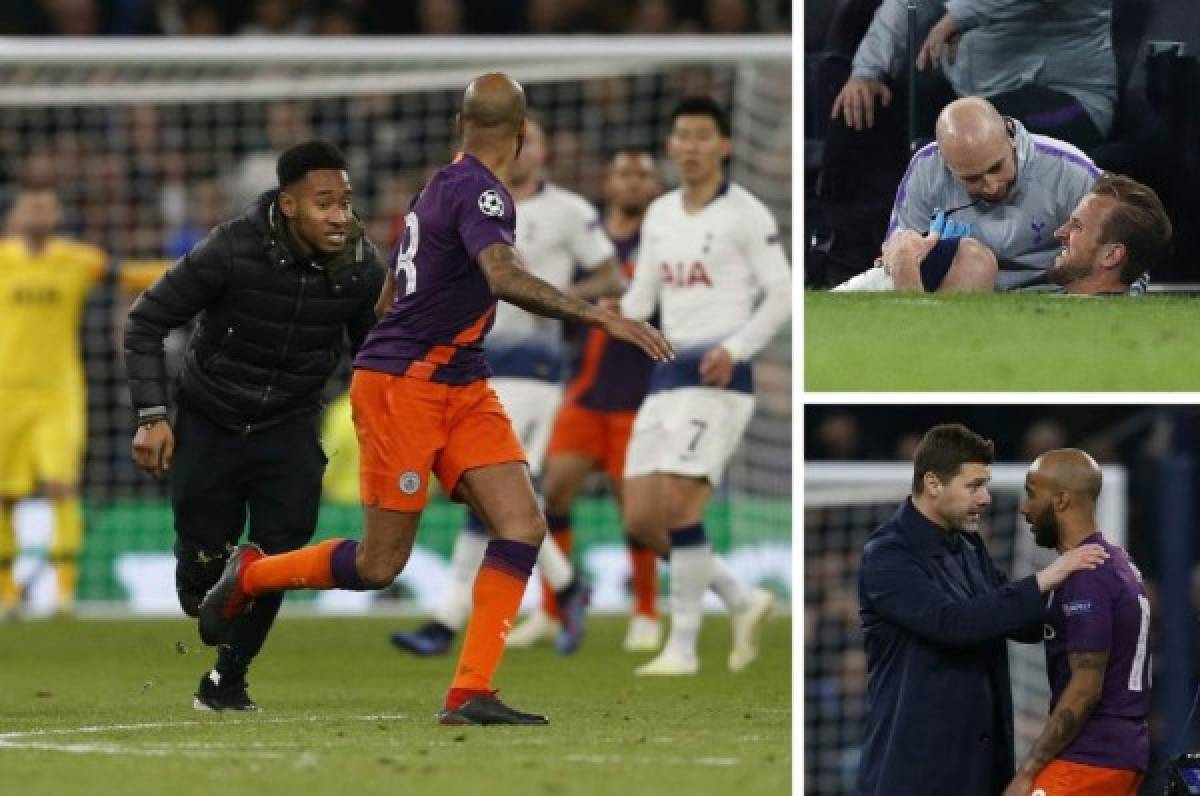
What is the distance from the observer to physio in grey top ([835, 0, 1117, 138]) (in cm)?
670

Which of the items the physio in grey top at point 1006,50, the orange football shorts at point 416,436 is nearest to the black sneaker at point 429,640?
the orange football shorts at point 416,436

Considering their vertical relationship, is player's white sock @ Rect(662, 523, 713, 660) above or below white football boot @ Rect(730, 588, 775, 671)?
above

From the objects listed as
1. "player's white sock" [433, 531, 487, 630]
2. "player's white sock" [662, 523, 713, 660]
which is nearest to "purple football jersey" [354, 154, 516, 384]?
"player's white sock" [662, 523, 713, 660]

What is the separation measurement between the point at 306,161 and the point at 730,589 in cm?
344

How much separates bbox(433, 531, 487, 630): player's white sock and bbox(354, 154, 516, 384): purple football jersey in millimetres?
3417

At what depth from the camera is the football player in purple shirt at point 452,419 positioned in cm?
763

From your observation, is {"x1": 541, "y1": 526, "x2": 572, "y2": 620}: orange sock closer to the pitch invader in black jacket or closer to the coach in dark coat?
the pitch invader in black jacket

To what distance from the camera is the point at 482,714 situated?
7.64 m

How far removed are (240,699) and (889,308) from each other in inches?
114

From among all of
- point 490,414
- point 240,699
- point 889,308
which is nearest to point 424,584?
point 240,699

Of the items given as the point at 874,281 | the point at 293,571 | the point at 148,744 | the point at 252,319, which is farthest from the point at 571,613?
→ the point at 874,281

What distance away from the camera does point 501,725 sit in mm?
7699

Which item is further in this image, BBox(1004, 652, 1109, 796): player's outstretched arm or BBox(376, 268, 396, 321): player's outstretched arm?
BBox(376, 268, 396, 321): player's outstretched arm

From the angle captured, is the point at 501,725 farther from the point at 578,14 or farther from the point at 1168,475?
the point at 578,14
